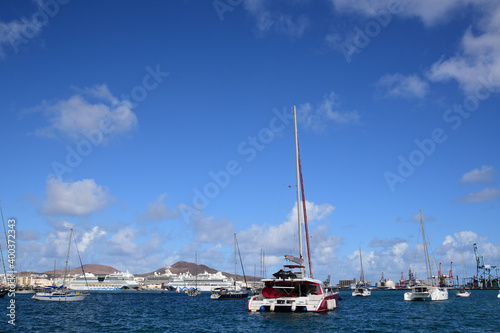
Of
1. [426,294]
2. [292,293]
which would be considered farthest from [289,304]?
[426,294]

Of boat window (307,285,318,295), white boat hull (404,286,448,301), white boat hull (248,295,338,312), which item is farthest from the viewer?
white boat hull (404,286,448,301)

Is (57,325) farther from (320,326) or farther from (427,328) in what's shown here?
(427,328)

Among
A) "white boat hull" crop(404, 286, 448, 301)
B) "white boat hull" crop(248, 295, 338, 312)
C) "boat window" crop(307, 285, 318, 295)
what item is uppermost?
"boat window" crop(307, 285, 318, 295)

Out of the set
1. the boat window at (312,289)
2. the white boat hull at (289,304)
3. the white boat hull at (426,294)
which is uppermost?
the boat window at (312,289)

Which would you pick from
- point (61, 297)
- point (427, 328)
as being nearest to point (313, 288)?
point (427, 328)

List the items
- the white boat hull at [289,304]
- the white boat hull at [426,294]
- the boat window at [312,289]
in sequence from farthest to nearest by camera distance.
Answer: the white boat hull at [426,294] → the boat window at [312,289] → the white boat hull at [289,304]

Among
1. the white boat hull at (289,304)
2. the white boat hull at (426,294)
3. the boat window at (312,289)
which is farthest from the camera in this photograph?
the white boat hull at (426,294)

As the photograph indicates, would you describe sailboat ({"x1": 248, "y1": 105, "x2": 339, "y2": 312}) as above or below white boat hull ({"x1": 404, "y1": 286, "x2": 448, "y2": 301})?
above

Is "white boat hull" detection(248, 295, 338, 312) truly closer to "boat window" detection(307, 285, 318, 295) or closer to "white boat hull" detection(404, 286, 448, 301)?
"boat window" detection(307, 285, 318, 295)

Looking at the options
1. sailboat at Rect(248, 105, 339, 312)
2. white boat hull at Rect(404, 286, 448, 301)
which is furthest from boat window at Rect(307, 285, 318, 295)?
white boat hull at Rect(404, 286, 448, 301)

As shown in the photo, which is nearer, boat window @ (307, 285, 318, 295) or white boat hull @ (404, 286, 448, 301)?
boat window @ (307, 285, 318, 295)

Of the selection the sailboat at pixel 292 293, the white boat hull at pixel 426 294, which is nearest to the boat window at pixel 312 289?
the sailboat at pixel 292 293

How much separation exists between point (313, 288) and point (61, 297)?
6487 centimetres

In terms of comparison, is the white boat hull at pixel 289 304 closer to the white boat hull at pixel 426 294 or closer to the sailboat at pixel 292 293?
the sailboat at pixel 292 293
